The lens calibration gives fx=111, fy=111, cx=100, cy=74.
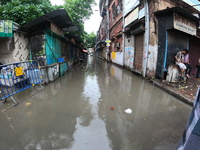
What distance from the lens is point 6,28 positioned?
5.43 meters

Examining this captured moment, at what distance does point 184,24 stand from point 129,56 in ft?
16.9

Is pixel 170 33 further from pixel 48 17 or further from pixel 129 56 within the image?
pixel 48 17

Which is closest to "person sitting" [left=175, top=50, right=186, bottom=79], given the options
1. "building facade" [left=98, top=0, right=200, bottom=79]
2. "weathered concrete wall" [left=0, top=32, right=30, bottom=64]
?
"building facade" [left=98, top=0, right=200, bottom=79]

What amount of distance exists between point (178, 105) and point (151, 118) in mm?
1549

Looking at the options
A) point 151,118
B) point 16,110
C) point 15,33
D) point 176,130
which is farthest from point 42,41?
point 176,130

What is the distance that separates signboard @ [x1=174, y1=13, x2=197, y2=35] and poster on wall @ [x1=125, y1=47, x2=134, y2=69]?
14.4 feet

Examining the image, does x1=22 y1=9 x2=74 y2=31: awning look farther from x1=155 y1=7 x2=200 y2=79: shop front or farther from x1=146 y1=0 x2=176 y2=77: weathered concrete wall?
x1=155 y1=7 x2=200 y2=79: shop front

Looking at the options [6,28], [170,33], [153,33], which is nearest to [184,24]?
[170,33]

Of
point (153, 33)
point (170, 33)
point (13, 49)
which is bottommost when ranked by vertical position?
point (13, 49)

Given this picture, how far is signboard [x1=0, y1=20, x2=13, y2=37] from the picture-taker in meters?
5.26

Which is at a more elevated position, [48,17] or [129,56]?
[48,17]

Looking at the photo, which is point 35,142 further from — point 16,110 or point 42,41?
point 42,41

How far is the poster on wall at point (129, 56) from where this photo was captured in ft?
34.4

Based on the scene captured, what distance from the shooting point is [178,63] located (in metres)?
6.11
